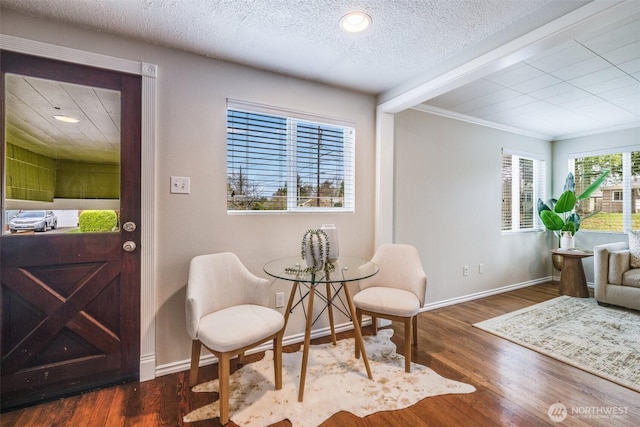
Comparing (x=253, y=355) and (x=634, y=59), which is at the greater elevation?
(x=634, y=59)

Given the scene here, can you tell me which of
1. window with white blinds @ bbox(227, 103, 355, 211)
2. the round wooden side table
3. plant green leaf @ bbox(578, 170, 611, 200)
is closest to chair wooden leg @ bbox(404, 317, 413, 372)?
window with white blinds @ bbox(227, 103, 355, 211)

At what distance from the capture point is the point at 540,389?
1.84 metres

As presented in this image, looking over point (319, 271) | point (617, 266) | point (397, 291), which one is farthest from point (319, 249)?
point (617, 266)

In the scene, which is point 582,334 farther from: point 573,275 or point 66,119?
point 66,119

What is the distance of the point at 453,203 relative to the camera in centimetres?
349

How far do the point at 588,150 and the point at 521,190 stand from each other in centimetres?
113

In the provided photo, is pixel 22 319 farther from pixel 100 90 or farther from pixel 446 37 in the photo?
pixel 446 37

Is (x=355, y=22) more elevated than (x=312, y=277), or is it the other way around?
(x=355, y=22)

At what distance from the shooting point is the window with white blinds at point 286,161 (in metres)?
2.30

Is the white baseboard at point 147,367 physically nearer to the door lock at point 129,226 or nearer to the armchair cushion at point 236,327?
the armchair cushion at point 236,327

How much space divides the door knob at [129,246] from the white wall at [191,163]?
0.47ft

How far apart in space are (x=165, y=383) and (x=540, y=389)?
8.09 ft

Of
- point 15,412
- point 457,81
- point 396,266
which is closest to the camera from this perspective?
point 15,412

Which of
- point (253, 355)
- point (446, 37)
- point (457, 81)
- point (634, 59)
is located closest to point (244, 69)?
point (446, 37)
